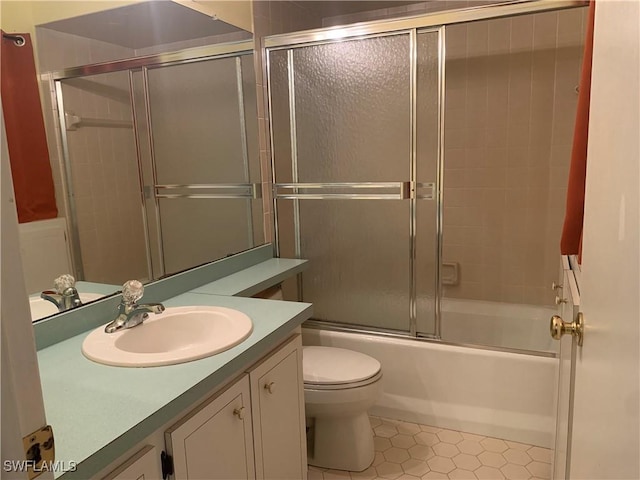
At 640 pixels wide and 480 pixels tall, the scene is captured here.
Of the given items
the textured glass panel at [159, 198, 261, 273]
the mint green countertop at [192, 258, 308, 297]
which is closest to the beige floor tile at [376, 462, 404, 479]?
the mint green countertop at [192, 258, 308, 297]

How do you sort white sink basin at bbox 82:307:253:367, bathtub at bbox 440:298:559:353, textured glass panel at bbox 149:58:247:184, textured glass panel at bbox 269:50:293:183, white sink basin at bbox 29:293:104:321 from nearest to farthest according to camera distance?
white sink basin at bbox 82:307:253:367
white sink basin at bbox 29:293:104:321
textured glass panel at bbox 149:58:247:184
textured glass panel at bbox 269:50:293:183
bathtub at bbox 440:298:559:353

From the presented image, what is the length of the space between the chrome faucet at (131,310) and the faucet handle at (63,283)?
0.17 m

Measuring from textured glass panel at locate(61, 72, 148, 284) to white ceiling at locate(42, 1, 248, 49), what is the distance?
15 cm

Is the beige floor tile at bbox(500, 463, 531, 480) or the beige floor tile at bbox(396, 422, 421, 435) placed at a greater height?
the beige floor tile at bbox(500, 463, 531, 480)

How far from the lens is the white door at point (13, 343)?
1.44 feet

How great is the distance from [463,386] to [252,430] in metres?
1.28

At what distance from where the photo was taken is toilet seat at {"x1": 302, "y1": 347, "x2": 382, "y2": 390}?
198 cm

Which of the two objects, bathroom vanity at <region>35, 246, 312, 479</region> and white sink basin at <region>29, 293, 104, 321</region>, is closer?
bathroom vanity at <region>35, 246, 312, 479</region>

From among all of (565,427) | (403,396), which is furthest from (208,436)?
(403,396)

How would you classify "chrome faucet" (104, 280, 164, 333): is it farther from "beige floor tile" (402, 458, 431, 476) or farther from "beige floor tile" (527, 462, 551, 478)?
"beige floor tile" (527, 462, 551, 478)

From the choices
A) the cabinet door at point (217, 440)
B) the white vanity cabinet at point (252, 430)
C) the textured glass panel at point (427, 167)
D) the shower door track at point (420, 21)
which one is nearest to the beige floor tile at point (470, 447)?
the textured glass panel at point (427, 167)

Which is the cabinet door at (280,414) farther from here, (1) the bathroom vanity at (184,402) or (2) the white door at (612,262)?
(2) the white door at (612,262)

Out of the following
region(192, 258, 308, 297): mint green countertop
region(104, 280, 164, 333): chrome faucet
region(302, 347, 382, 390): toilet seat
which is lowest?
region(302, 347, 382, 390): toilet seat

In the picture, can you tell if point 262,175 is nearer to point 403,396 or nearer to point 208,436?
point 403,396
